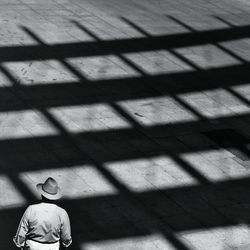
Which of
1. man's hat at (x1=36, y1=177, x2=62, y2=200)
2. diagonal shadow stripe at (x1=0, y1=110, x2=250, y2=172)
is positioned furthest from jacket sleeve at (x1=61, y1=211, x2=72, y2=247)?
diagonal shadow stripe at (x1=0, y1=110, x2=250, y2=172)

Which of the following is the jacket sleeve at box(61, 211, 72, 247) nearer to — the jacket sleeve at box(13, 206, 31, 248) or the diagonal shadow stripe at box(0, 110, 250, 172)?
the jacket sleeve at box(13, 206, 31, 248)

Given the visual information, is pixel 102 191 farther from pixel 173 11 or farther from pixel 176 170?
pixel 173 11

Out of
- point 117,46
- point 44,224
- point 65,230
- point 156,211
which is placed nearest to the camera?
point 44,224

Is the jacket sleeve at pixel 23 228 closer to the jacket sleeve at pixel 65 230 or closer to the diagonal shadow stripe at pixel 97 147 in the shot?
the jacket sleeve at pixel 65 230

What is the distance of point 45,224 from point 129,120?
24.3 feet

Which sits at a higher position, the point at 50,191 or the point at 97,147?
the point at 50,191

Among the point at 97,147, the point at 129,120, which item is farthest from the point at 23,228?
the point at 129,120

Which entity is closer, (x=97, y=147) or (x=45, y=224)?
(x=45, y=224)

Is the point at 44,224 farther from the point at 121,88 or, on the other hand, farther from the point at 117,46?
the point at 117,46

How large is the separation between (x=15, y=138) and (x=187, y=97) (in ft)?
15.3

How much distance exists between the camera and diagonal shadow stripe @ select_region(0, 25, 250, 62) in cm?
2020

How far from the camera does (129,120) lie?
58.1ft

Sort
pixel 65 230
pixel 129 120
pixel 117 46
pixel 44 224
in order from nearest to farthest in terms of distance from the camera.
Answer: pixel 44 224 → pixel 65 230 → pixel 129 120 → pixel 117 46

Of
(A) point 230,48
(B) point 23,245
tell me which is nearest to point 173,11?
(A) point 230,48
